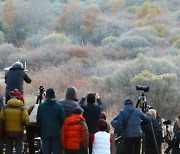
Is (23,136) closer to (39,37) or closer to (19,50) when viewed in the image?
(19,50)

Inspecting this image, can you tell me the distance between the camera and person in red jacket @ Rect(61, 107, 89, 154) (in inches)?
400

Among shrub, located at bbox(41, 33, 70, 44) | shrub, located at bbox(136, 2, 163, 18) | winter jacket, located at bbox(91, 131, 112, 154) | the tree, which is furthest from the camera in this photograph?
shrub, located at bbox(136, 2, 163, 18)

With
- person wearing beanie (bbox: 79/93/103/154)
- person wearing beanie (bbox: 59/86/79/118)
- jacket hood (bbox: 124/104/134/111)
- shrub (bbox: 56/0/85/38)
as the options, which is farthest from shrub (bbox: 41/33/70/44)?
person wearing beanie (bbox: 59/86/79/118)

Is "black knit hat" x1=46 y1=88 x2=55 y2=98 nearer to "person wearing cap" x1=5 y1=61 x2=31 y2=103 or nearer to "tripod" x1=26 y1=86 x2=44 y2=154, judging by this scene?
"tripod" x1=26 y1=86 x2=44 y2=154

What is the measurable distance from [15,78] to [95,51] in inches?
1733

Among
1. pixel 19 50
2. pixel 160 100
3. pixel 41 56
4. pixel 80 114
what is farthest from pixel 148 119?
pixel 19 50

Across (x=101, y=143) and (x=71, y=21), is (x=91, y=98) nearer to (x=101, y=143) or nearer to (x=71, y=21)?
(x=101, y=143)

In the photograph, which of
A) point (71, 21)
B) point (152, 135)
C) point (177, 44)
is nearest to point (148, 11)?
point (71, 21)

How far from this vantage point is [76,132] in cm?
Result: 1019

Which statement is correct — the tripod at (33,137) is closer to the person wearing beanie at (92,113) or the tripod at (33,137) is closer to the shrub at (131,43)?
the person wearing beanie at (92,113)

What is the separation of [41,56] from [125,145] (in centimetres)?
4287

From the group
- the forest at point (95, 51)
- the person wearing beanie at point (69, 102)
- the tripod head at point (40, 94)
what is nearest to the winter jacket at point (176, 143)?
the person wearing beanie at point (69, 102)

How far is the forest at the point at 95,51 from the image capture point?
1416 inches

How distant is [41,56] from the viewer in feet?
177
